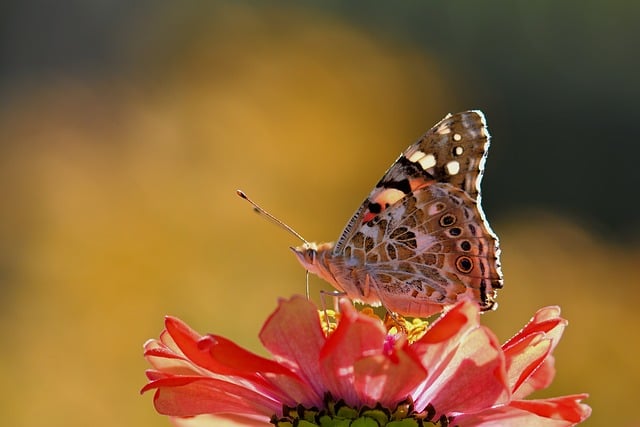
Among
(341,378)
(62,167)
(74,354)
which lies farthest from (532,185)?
(341,378)

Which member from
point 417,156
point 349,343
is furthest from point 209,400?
point 417,156

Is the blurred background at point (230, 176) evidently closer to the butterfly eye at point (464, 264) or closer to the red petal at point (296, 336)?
the butterfly eye at point (464, 264)

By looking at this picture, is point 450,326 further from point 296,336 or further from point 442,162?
point 442,162

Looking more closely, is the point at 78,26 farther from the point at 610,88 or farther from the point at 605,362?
the point at 605,362

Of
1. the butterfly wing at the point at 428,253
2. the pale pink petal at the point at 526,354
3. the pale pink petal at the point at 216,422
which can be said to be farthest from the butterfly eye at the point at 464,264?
the pale pink petal at the point at 216,422

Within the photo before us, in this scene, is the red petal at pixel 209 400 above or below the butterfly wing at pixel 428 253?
below

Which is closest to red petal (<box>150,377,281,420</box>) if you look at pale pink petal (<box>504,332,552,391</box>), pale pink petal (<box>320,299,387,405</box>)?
pale pink petal (<box>320,299,387,405</box>)
